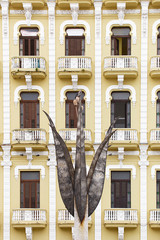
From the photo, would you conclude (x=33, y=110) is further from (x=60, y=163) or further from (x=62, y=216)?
(x=60, y=163)

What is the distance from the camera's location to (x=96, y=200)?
18.2 m

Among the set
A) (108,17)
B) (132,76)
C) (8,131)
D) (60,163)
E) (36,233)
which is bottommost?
(36,233)

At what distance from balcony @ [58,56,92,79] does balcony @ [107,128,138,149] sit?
298 centimetres

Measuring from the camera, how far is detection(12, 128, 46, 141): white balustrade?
26.9 m

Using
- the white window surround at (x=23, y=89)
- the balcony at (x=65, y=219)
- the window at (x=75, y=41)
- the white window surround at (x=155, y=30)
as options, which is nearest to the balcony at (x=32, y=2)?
the window at (x=75, y=41)

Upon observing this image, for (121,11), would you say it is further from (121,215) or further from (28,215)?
(28,215)

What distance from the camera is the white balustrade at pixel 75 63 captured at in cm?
2716

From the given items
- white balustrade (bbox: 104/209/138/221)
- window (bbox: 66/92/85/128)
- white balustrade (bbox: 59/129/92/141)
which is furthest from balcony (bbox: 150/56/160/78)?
white balustrade (bbox: 104/209/138/221)

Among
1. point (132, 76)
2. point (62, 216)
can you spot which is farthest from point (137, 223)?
point (132, 76)

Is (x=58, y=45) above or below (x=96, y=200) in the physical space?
above

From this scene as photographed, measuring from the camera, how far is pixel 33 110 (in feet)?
91.2

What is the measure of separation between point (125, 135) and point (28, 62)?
5.46 meters

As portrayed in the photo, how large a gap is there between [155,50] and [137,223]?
25.9ft

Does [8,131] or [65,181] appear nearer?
[65,181]
